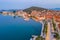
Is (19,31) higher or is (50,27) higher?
(50,27)

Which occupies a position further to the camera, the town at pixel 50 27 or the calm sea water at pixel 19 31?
the calm sea water at pixel 19 31

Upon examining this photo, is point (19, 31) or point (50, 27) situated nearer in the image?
point (50, 27)

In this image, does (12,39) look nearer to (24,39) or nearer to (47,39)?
(24,39)

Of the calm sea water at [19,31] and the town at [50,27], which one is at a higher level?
the town at [50,27]

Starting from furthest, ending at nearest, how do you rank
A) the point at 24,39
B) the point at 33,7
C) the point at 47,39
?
the point at 33,7
the point at 24,39
the point at 47,39

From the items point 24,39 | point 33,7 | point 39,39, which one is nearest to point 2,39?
point 24,39

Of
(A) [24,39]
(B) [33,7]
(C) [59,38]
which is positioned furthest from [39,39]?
(B) [33,7]

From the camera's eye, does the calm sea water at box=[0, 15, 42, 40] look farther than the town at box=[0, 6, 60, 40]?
Yes

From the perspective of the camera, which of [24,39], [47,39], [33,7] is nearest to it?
[47,39]

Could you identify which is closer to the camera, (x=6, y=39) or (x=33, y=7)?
(x=6, y=39)

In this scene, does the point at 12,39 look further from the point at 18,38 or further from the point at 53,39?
the point at 53,39

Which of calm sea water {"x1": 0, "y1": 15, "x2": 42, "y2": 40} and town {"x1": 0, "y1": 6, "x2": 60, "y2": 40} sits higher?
town {"x1": 0, "y1": 6, "x2": 60, "y2": 40}
